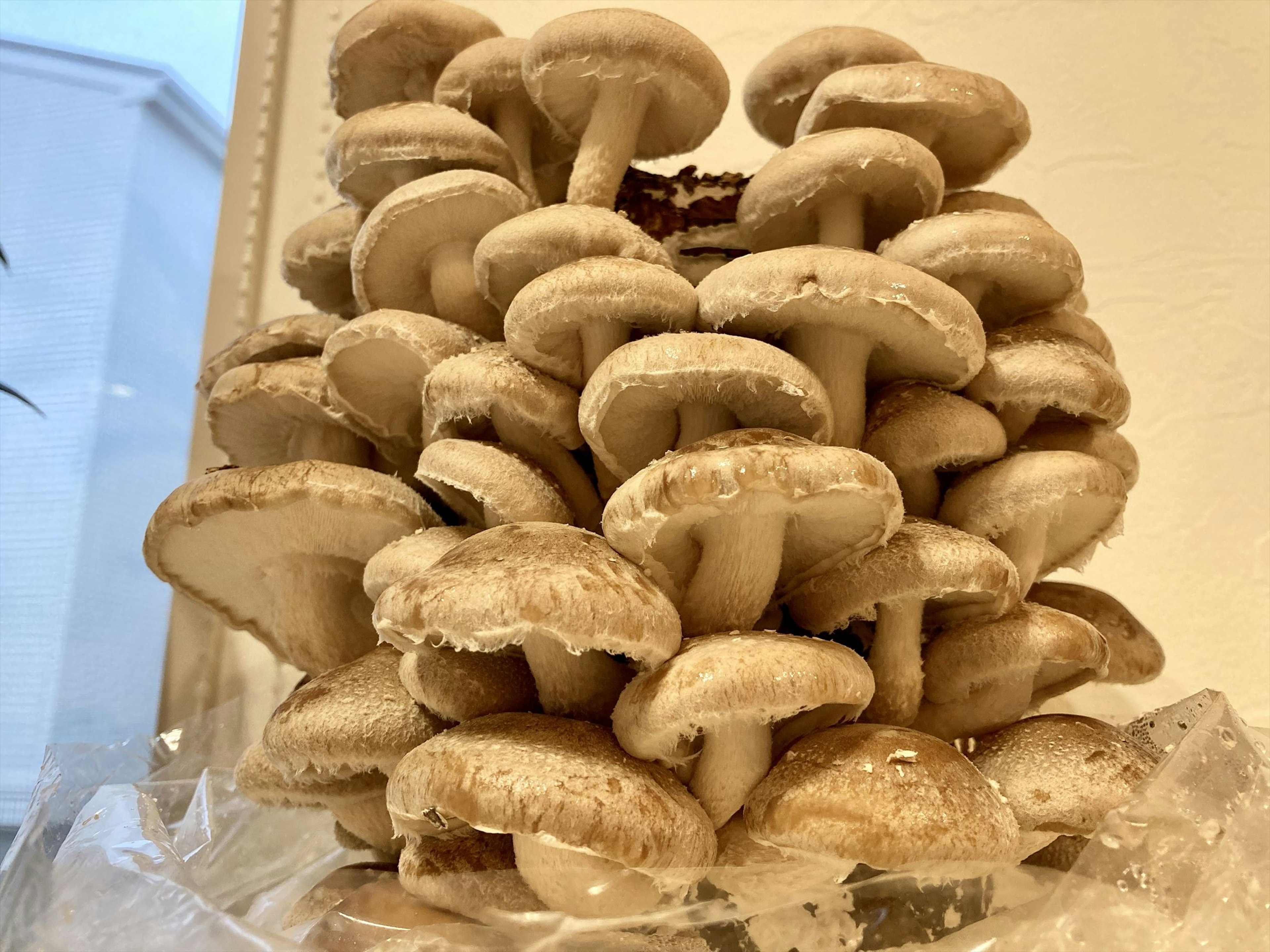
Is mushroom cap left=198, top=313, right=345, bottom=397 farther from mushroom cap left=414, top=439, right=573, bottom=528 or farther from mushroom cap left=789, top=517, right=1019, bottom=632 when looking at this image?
mushroom cap left=789, top=517, right=1019, bottom=632

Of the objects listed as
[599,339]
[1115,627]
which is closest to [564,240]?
[599,339]

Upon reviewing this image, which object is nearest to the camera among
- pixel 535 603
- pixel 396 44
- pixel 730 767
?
pixel 535 603

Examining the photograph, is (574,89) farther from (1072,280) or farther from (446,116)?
(1072,280)

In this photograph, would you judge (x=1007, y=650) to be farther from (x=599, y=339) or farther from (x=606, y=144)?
(x=606, y=144)

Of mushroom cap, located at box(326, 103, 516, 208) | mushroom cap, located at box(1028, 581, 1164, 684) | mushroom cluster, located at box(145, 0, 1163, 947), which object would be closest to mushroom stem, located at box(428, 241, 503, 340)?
mushroom cluster, located at box(145, 0, 1163, 947)

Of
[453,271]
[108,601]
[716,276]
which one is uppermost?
[716,276]

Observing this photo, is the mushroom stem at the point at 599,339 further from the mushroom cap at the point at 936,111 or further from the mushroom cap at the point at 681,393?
the mushroom cap at the point at 936,111

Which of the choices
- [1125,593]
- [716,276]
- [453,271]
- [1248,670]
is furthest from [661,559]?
[1248,670]

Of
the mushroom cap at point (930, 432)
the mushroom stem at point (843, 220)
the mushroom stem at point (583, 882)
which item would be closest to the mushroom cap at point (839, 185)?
the mushroom stem at point (843, 220)
